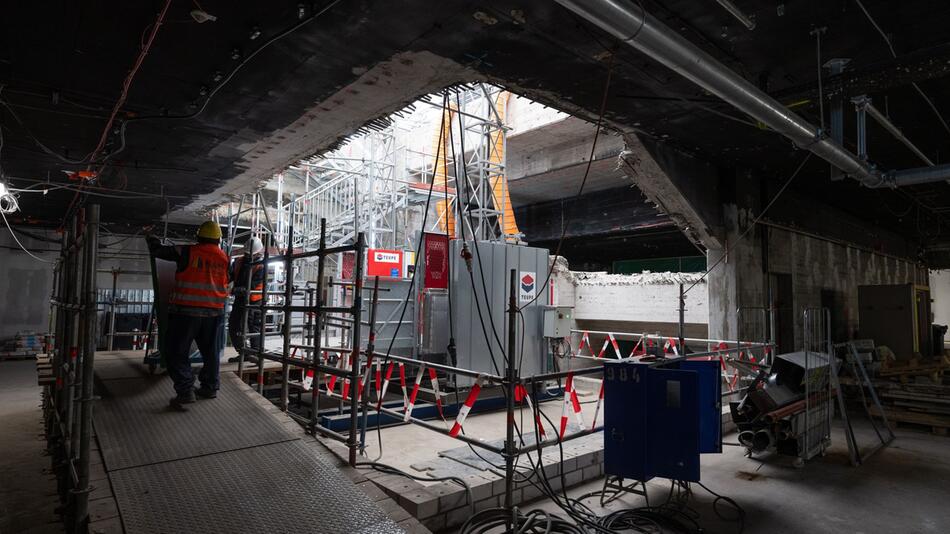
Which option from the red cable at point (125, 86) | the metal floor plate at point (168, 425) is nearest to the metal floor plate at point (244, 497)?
the metal floor plate at point (168, 425)

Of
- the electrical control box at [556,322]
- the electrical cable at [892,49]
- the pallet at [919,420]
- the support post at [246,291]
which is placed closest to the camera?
the electrical cable at [892,49]

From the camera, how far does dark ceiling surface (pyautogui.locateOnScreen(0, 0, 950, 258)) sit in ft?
14.7

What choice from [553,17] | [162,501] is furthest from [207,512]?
[553,17]

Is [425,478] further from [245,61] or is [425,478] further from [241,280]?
[245,61]

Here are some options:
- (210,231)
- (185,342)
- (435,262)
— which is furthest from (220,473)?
(435,262)

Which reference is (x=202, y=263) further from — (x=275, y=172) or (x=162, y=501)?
(x=275, y=172)

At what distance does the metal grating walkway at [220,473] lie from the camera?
10.3 feet

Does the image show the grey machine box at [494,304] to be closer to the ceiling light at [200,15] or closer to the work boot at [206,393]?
the work boot at [206,393]

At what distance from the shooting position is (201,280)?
5.18m

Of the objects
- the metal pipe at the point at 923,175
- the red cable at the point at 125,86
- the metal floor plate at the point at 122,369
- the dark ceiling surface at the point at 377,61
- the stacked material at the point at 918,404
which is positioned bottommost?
the stacked material at the point at 918,404

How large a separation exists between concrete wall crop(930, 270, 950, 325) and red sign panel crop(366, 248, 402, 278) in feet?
111

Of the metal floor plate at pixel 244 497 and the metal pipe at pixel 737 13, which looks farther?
the metal pipe at pixel 737 13

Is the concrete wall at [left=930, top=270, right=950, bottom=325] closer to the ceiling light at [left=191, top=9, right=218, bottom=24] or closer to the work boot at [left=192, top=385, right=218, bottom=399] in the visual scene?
the work boot at [left=192, top=385, right=218, bottom=399]

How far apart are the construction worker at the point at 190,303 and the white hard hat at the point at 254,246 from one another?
178 cm
